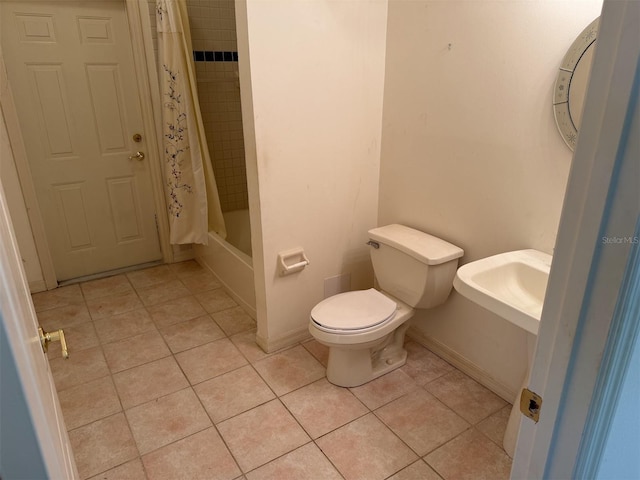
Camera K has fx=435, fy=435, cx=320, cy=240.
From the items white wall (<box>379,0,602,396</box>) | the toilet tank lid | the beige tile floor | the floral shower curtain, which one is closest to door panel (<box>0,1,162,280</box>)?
the floral shower curtain

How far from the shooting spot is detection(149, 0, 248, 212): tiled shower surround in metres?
3.28

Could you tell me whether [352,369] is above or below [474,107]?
below

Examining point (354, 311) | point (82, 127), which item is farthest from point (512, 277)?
point (82, 127)

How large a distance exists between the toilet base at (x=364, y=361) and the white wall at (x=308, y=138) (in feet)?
1.46

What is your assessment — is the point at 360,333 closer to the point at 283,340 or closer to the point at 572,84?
the point at 283,340

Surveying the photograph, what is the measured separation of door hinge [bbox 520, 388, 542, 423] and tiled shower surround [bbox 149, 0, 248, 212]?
3214 millimetres

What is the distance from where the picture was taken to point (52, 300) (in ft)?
10.00

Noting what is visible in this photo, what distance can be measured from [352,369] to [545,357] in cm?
156

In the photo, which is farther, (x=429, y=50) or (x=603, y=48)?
(x=429, y=50)

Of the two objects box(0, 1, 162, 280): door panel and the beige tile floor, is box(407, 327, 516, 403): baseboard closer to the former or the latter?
the beige tile floor

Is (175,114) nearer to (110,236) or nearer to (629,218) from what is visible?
(110,236)

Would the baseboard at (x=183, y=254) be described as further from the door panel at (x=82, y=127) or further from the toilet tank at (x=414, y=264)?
the toilet tank at (x=414, y=264)

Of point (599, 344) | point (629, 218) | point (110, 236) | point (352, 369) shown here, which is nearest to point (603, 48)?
point (629, 218)

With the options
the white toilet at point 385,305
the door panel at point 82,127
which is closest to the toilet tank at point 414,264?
the white toilet at point 385,305
